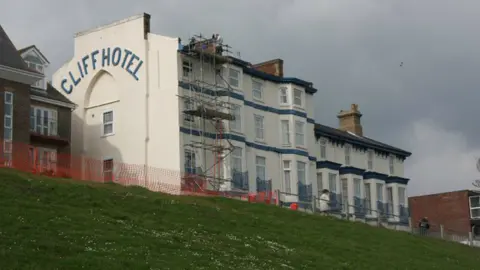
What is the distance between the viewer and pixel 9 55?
177ft

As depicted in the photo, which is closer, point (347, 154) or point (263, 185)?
point (263, 185)

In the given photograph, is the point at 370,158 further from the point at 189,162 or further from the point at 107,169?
the point at 107,169

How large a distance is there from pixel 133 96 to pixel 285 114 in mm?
12416

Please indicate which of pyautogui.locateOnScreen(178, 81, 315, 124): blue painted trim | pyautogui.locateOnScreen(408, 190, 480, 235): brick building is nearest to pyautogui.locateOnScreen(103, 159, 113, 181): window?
pyautogui.locateOnScreen(178, 81, 315, 124): blue painted trim

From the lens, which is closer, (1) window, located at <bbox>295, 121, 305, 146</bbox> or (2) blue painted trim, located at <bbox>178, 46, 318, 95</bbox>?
(2) blue painted trim, located at <bbox>178, 46, 318, 95</bbox>

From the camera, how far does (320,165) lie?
72062 millimetres

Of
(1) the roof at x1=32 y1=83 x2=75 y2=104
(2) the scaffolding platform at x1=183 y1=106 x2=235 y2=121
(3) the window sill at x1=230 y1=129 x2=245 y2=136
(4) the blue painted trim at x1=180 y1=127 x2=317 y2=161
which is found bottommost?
(4) the blue painted trim at x1=180 y1=127 x2=317 y2=161

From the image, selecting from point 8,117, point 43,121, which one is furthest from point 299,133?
point 8,117

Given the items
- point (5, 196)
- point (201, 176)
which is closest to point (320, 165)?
point (201, 176)

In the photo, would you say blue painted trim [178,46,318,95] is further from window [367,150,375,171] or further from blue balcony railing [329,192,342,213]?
window [367,150,375,171]

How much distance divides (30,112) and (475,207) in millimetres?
50477

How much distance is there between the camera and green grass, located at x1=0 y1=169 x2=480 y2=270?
1081 inches

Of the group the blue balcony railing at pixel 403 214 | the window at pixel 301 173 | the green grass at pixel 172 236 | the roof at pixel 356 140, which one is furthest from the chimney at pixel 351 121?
the green grass at pixel 172 236

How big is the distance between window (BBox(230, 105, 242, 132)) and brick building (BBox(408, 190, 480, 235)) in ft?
103
